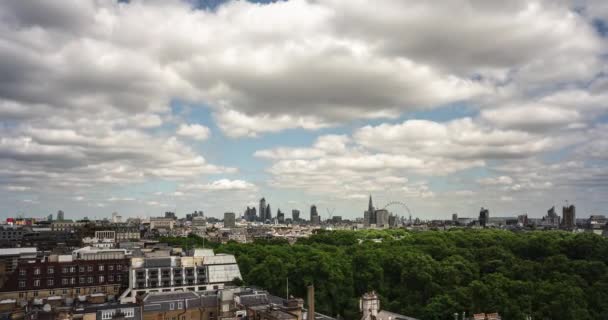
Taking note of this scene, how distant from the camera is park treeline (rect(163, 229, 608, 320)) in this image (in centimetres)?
7494

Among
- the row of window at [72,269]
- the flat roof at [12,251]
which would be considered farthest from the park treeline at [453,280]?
the flat roof at [12,251]

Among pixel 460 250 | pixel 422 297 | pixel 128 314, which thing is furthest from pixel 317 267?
pixel 460 250

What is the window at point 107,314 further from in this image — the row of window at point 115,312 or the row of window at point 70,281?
the row of window at point 70,281

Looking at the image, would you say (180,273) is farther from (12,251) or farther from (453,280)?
(12,251)

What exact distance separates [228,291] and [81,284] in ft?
132

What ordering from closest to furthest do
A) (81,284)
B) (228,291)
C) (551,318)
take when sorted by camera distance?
(228,291) → (551,318) → (81,284)

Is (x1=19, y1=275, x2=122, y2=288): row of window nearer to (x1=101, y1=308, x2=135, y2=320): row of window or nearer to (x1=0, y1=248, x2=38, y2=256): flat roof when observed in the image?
(x1=0, y1=248, x2=38, y2=256): flat roof

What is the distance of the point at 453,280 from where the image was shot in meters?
93.3

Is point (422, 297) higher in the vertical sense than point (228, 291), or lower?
lower

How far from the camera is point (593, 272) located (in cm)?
9325

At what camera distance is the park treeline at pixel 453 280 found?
246 feet

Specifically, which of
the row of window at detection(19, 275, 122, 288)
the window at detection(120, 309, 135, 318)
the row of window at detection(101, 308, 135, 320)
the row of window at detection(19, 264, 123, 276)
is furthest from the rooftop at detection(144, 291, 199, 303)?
the row of window at detection(19, 264, 123, 276)

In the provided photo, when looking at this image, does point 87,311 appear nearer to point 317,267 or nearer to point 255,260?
point 317,267

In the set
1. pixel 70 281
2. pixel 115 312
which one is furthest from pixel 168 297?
pixel 70 281
